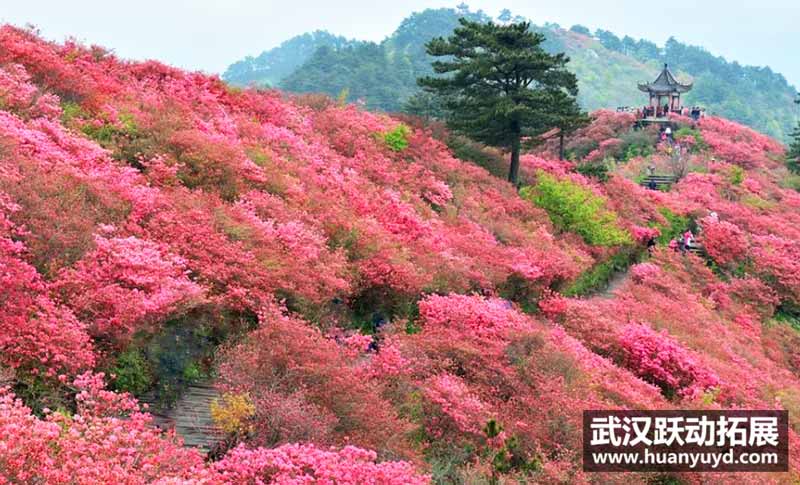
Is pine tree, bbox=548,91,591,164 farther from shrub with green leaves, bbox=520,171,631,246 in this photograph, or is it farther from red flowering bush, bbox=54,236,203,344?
red flowering bush, bbox=54,236,203,344

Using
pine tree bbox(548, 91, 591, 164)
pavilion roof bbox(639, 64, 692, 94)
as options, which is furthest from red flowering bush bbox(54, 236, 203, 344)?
pavilion roof bbox(639, 64, 692, 94)

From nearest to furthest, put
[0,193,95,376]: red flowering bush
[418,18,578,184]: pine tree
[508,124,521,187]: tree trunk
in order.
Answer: [0,193,95,376]: red flowering bush → [418,18,578,184]: pine tree → [508,124,521,187]: tree trunk

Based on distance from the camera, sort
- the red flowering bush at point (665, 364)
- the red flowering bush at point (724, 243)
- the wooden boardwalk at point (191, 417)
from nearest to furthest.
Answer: the wooden boardwalk at point (191, 417)
the red flowering bush at point (665, 364)
the red flowering bush at point (724, 243)

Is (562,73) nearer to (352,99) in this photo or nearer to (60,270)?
(60,270)

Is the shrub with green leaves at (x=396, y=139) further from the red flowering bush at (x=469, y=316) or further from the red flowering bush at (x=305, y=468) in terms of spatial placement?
the red flowering bush at (x=305, y=468)

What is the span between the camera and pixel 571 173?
98.9 ft

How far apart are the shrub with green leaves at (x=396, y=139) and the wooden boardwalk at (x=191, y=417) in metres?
14.8

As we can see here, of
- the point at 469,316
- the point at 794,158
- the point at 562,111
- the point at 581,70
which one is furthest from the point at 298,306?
the point at 581,70

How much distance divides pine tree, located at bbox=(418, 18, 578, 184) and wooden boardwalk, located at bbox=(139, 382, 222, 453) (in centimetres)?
1797

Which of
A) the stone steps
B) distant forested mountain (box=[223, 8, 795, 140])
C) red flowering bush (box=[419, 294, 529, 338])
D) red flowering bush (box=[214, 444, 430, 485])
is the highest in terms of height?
distant forested mountain (box=[223, 8, 795, 140])

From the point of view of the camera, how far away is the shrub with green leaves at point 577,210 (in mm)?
24391

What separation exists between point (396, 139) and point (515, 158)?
5281mm

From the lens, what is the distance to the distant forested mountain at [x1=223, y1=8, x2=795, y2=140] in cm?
9294

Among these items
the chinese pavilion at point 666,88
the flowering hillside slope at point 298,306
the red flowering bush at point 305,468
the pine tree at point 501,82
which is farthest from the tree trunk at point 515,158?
the chinese pavilion at point 666,88
